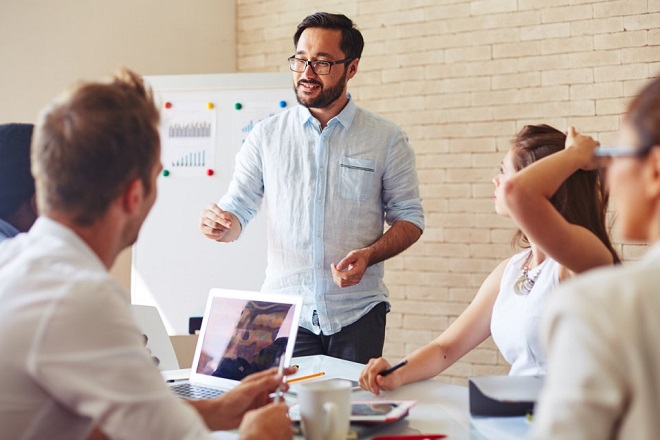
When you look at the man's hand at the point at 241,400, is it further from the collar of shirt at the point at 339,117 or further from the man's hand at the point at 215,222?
the collar of shirt at the point at 339,117

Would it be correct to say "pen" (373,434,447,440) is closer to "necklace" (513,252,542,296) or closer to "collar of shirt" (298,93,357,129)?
"necklace" (513,252,542,296)

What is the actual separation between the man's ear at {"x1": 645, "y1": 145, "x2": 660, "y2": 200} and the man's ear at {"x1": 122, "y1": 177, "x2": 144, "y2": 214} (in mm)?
715

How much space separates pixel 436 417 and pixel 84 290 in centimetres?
80

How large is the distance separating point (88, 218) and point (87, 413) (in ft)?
0.94

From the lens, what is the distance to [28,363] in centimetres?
105

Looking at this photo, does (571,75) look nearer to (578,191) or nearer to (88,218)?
(578,191)

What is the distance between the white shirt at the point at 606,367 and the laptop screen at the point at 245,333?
1.00m

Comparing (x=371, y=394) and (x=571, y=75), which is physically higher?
(x=571, y=75)

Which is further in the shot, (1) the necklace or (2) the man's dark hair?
(2) the man's dark hair

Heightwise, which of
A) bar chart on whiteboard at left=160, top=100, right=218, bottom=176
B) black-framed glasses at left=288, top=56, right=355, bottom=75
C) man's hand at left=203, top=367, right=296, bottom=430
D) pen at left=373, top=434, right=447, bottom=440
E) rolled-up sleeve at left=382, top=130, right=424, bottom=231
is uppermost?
black-framed glasses at left=288, top=56, right=355, bottom=75

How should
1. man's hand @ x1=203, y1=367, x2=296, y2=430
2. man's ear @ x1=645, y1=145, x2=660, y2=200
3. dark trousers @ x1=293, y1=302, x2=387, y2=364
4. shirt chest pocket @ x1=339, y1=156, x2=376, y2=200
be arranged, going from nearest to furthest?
man's ear @ x1=645, y1=145, x2=660, y2=200 < man's hand @ x1=203, y1=367, x2=296, y2=430 < dark trousers @ x1=293, y1=302, x2=387, y2=364 < shirt chest pocket @ x1=339, y1=156, x2=376, y2=200

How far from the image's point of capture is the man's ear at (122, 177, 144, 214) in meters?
1.19

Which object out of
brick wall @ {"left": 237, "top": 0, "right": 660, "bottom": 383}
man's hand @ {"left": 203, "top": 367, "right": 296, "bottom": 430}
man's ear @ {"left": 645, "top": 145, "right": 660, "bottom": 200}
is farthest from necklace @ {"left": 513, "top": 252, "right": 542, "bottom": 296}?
brick wall @ {"left": 237, "top": 0, "right": 660, "bottom": 383}

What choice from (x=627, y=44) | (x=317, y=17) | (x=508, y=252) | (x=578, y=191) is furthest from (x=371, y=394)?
(x=627, y=44)
